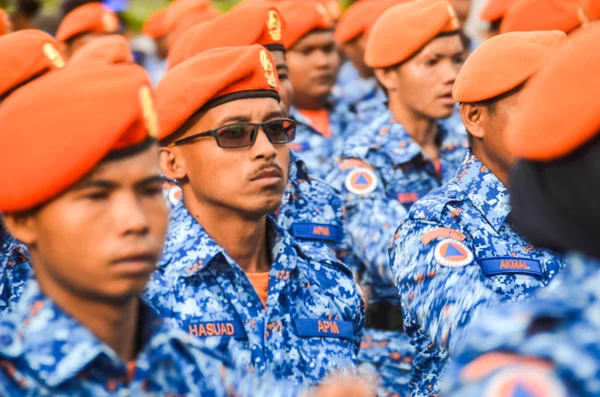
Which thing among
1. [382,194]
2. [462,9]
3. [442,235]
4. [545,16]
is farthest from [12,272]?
[462,9]

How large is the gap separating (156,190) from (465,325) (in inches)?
53.9

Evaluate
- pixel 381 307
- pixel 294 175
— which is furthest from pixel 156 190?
pixel 381 307

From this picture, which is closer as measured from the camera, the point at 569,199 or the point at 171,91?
the point at 569,199

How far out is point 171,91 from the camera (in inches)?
176

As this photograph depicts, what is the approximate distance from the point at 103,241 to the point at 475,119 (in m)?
2.32

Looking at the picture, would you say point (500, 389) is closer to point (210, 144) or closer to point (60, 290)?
point (60, 290)

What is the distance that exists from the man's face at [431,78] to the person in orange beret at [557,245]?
4.73 m

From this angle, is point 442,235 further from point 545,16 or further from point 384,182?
point 545,16

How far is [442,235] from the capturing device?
4156mm

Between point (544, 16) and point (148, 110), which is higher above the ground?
point (148, 110)

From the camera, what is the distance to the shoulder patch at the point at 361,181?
6.19 metres

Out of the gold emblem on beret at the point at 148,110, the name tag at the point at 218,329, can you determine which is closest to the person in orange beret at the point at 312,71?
the name tag at the point at 218,329

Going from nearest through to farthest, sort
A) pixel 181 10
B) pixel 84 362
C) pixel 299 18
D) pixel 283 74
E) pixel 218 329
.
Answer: pixel 84 362 < pixel 218 329 < pixel 283 74 < pixel 299 18 < pixel 181 10

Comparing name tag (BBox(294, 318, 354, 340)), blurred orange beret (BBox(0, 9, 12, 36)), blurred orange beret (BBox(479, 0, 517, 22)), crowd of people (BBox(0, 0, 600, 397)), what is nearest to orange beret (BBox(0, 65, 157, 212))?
crowd of people (BBox(0, 0, 600, 397))
